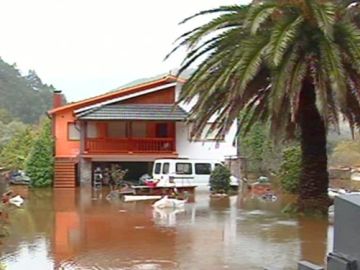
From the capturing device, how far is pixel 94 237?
13.8 m

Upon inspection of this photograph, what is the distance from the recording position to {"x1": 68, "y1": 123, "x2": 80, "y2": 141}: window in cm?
3234

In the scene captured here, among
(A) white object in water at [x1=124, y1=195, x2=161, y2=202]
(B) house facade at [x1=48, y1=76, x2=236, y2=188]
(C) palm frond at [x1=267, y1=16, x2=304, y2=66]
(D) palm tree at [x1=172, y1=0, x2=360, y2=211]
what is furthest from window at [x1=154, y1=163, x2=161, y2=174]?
(C) palm frond at [x1=267, y1=16, x2=304, y2=66]

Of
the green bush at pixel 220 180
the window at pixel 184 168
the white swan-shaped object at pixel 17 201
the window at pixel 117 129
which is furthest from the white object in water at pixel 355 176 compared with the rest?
the white swan-shaped object at pixel 17 201

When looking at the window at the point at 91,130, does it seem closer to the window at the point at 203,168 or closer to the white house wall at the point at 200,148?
the white house wall at the point at 200,148

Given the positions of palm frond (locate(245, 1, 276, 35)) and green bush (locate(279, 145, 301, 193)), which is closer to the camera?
palm frond (locate(245, 1, 276, 35))

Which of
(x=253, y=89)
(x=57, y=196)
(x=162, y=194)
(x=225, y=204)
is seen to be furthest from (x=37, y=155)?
(x=253, y=89)

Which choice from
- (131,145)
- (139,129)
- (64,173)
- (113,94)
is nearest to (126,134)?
(139,129)

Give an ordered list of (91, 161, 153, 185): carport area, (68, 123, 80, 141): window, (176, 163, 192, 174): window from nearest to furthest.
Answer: (176, 163, 192, 174): window < (91, 161, 153, 185): carport area < (68, 123, 80, 141): window

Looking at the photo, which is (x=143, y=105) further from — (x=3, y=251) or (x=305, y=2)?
(x=3, y=251)

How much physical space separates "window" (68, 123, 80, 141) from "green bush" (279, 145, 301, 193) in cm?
1112

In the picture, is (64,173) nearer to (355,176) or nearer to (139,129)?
(139,129)

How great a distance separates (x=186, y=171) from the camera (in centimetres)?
2808

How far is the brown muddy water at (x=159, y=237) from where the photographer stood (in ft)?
35.4

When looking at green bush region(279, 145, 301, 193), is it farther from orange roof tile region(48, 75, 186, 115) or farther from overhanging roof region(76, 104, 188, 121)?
orange roof tile region(48, 75, 186, 115)
